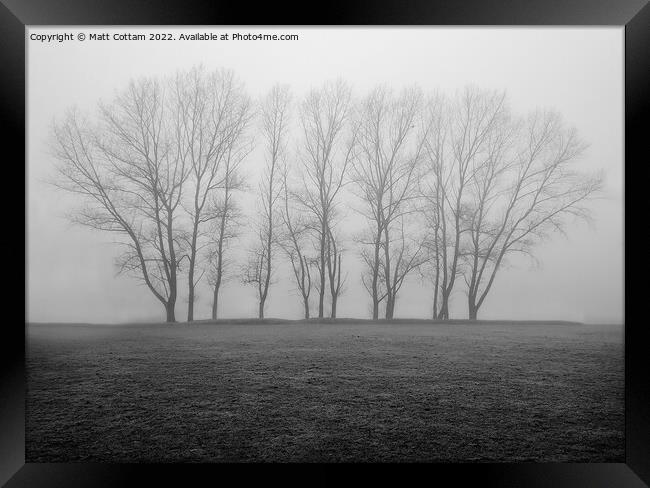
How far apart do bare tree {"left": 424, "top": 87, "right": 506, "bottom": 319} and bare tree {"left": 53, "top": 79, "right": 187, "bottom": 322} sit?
2554 millimetres

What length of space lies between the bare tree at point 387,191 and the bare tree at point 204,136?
4.18ft

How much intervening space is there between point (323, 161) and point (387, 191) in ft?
2.39

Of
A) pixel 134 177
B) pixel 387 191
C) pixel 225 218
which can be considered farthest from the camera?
pixel 387 191

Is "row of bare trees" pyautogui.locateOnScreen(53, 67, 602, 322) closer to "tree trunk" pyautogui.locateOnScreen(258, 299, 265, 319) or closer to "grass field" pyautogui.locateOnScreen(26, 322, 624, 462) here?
"tree trunk" pyautogui.locateOnScreen(258, 299, 265, 319)

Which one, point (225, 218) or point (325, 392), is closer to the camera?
point (325, 392)

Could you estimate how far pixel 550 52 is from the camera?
4.43 meters

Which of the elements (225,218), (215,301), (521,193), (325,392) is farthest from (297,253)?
(521,193)

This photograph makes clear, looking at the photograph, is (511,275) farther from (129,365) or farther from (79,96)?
(79,96)

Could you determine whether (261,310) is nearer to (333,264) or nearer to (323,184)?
(333,264)

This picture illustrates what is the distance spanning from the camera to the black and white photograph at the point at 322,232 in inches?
162

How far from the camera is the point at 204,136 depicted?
179 inches

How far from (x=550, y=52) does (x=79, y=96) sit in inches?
180

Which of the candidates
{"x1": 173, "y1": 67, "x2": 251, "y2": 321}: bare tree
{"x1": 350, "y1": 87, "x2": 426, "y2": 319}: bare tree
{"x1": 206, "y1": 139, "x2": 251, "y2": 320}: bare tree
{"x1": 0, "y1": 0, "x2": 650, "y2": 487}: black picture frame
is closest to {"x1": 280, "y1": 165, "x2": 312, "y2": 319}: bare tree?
{"x1": 206, "y1": 139, "x2": 251, "y2": 320}: bare tree
